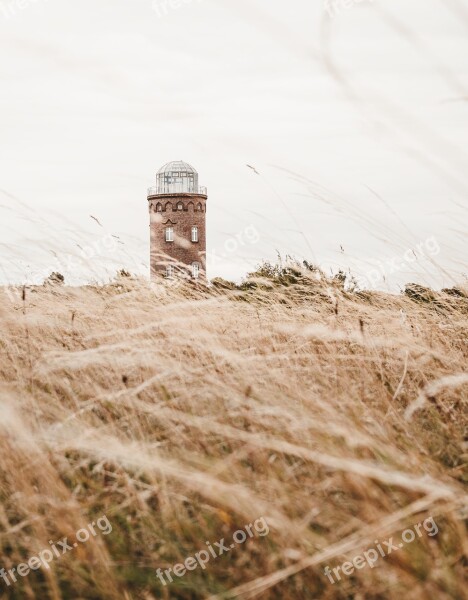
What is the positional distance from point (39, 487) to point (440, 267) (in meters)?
2.24

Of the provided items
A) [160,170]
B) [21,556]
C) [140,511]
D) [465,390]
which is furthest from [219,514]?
[160,170]

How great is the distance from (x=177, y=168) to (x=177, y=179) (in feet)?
3.87

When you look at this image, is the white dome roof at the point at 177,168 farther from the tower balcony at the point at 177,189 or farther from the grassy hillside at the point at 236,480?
the grassy hillside at the point at 236,480

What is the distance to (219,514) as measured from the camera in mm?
1466

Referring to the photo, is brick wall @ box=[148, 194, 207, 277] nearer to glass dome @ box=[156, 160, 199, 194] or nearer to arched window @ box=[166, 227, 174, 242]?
arched window @ box=[166, 227, 174, 242]

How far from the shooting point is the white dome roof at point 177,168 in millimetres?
42219

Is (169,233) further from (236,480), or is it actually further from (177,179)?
(236,480)

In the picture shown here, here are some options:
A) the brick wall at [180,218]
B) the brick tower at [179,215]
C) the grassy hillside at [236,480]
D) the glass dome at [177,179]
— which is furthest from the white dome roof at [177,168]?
the grassy hillside at [236,480]

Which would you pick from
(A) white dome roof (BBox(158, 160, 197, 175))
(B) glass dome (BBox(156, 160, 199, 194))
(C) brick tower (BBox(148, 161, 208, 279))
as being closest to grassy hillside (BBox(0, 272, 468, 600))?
(C) brick tower (BBox(148, 161, 208, 279))

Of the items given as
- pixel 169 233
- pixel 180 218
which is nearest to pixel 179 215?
pixel 180 218

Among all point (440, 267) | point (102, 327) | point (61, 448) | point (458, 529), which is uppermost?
point (440, 267)

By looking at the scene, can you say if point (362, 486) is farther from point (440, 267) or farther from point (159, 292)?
point (159, 292)

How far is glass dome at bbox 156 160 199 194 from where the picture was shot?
1620 inches

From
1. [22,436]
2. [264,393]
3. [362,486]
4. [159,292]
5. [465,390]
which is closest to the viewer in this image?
[362,486]
